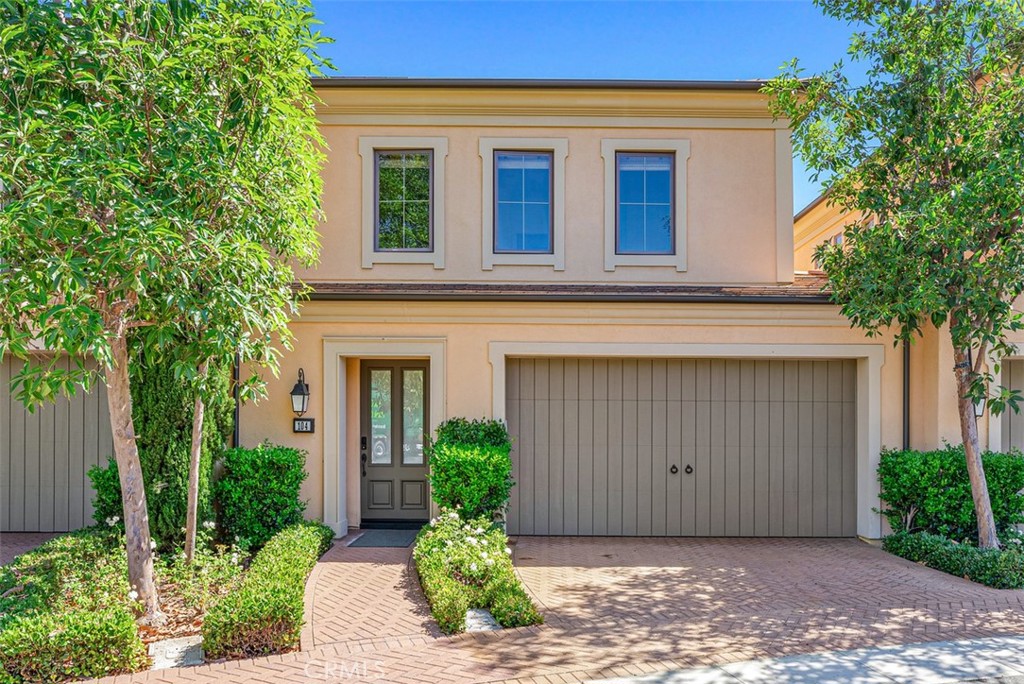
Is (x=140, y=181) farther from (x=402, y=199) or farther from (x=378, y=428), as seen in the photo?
(x=378, y=428)

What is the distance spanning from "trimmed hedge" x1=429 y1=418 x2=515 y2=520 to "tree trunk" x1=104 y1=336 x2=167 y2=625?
3.18 m

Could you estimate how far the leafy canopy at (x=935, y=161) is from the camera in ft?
22.4

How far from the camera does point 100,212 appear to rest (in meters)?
5.31

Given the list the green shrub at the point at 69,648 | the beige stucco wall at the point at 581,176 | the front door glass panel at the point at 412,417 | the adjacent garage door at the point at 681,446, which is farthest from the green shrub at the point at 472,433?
the green shrub at the point at 69,648

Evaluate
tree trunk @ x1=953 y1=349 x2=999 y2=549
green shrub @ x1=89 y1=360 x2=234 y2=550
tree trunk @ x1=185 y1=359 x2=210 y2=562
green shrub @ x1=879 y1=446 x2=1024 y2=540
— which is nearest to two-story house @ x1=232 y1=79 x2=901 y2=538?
green shrub @ x1=879 y1=446 x2=1024 y2=540

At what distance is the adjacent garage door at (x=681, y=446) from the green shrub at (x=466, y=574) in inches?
73.5

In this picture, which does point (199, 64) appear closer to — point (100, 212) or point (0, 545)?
point (100, 212)

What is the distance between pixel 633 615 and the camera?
5.98 m

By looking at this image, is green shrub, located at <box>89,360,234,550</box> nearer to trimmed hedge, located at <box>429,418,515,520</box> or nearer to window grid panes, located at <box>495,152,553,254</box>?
trimmed hedge, located at <box>429,418,515,520</box>

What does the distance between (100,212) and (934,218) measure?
835cm

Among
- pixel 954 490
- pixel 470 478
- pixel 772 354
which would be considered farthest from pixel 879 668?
pixel 772 354

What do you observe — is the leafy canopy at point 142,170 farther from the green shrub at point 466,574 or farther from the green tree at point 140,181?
the green shrub at point 466,574

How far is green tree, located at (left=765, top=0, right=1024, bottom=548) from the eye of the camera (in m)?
6.84

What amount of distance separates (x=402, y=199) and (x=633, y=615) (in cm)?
681
